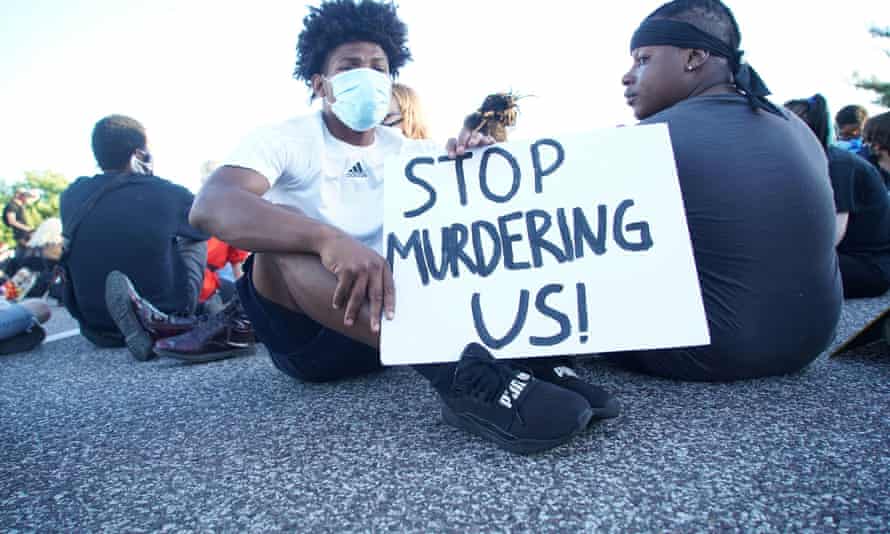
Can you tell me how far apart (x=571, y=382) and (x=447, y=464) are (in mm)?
369

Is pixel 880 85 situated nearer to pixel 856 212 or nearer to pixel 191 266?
pixel 856 212

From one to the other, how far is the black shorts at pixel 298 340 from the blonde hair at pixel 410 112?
1.73 m

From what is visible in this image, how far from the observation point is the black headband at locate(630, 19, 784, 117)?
1604 millimetres

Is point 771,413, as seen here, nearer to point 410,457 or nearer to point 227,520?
point 410,457

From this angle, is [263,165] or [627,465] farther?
[263,165]

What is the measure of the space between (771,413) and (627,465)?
1.60 ft

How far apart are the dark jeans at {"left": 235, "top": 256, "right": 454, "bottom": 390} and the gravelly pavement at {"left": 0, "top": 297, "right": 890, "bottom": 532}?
4.1 inches

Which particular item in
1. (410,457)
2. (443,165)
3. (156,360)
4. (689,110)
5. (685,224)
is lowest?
(156,360)

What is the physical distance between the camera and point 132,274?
10.8 ft

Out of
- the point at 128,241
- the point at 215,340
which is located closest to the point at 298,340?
the point at 215,340

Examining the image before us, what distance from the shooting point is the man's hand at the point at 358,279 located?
1.42 meters

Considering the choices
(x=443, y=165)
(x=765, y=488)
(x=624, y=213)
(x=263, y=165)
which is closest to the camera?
(x=765, y=488)

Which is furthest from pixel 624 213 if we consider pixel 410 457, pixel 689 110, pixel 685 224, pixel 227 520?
pixel 227 520

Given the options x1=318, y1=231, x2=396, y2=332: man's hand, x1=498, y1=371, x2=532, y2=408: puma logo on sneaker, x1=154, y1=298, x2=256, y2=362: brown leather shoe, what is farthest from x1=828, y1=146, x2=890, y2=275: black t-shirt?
x1=154, y1=298, x2=256, y2=362: brown leather shoe
